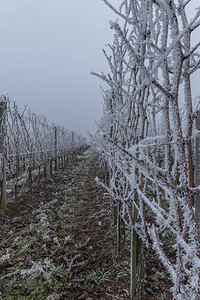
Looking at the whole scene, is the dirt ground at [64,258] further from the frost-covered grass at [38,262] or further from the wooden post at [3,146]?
the wooden post at [3,146]

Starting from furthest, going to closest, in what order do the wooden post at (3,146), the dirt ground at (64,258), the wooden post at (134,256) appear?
the wooden post at (3,146)
the dirt ground at (64,258)
the wooden post at (134,256)

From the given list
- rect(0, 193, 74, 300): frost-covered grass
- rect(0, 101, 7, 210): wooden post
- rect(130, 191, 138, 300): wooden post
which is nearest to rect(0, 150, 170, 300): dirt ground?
rect(0, 193, 74, 300): frost-covered grass

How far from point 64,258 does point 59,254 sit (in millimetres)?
212

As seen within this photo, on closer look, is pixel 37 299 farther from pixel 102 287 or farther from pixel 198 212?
pixel 198 212

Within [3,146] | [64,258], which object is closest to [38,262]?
[64,258]

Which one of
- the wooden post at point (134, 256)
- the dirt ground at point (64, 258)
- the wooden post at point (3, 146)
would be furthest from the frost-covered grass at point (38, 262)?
the wooden post at point (3, 146)

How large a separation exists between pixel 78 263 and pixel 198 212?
2.16m

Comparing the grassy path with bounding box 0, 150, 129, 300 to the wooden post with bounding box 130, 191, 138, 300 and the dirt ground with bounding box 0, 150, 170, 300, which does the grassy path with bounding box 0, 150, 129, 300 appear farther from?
the wooden post with bounding box 130, 191, 138, 300

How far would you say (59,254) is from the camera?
118 inches

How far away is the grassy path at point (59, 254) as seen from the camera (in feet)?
7.24

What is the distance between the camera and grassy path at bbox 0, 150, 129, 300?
221 cm

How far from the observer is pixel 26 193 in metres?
6.35

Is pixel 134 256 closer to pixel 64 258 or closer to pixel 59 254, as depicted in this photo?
pixel 64 258

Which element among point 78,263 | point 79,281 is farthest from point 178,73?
point 78,263
